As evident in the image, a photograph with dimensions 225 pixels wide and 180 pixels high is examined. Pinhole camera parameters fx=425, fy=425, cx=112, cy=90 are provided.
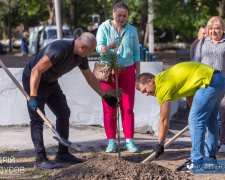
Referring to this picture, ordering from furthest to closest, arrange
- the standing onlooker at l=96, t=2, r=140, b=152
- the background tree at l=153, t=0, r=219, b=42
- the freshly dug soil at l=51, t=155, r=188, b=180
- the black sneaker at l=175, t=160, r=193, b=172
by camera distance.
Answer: the background tree at l=153, t=0, r=219, b=42, the standing onlooker at l=96, t=2, r=140, b=152, the black sneaker at l=175, t=160, r=193, b=172, the freshly dug soil at l=51, t=155, r=188, b=180

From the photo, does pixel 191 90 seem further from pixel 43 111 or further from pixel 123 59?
pixel 43 111

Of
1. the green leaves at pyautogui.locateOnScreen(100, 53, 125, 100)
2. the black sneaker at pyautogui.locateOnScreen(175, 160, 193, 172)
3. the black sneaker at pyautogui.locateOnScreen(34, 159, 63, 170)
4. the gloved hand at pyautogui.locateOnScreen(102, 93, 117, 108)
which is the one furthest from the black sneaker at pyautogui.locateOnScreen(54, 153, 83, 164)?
the black sneaker at pyautogui.locateOnScreen(175, 160, 193, 172)

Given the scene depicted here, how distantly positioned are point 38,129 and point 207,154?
6.44 ft

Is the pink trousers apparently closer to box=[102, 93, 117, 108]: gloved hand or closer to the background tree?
box=[102, 93, 117, 108]: gloved hand

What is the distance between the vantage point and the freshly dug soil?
4031mm

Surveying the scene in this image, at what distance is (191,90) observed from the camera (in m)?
4.41

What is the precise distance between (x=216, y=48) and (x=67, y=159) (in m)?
2.40

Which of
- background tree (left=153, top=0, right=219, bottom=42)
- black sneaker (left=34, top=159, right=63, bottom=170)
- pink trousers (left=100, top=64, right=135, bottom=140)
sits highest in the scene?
background tree (left=153, top=0, right=219, bottom=42)

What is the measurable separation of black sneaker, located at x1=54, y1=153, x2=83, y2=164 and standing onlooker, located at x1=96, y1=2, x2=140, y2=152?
640 millimetres

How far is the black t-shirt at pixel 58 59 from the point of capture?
4449 millimetres

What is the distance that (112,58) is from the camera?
5.02 meters

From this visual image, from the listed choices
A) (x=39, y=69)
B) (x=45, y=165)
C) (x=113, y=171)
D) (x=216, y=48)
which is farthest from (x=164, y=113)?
(x=216, y=48)

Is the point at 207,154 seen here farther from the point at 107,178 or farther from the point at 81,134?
the point at 81,134

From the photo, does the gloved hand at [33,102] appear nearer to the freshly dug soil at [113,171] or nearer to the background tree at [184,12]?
the freshly dug soil at [113,171]
